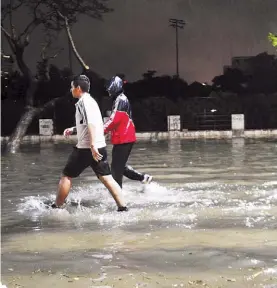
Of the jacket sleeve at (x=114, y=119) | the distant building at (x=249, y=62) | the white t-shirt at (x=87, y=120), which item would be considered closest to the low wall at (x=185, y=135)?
the distant building at (x=249, y=62)

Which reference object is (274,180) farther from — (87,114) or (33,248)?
(33,248)

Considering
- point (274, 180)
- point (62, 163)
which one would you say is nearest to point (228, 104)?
point (62, 163)

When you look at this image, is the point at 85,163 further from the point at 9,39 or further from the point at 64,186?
the point at 9,39

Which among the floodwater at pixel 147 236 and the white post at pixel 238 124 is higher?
the white post at pixel 238 124

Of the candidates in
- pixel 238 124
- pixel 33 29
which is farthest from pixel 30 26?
pixel 238 124

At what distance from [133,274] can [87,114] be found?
2442 millimetres

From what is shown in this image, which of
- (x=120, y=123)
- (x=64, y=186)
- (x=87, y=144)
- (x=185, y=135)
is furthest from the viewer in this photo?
(x=185, y=135)

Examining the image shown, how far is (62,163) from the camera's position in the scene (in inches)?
553

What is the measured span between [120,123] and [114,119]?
15cm

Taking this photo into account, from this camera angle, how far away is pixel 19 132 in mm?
20094

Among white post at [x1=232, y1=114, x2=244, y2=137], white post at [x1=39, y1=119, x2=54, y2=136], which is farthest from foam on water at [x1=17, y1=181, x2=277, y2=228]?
white post at [x1=232, y1=114, x2=244, y2=137]

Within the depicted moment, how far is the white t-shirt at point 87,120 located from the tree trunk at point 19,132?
45.5 ft

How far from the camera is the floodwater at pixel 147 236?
404 cm

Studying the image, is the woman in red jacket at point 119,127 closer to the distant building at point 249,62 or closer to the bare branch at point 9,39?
the bare branch at point 9,39
